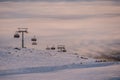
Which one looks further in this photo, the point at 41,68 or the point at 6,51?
the point at 6,51

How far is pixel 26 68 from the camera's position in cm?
3509

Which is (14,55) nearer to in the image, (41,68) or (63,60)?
(63,60)

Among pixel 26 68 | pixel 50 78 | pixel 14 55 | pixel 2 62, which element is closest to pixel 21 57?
pixel 14 55

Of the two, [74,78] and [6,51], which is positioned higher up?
[6,51]

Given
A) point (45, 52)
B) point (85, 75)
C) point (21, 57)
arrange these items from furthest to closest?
point (45, 52), point (21, 57), point (85, 75)

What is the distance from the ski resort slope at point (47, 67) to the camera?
2739 cm

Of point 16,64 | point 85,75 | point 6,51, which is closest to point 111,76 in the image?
point 85,75

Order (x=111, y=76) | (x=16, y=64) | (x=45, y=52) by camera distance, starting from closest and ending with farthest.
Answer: (x=111, y=76) → (x=16, y=64) → (x=45, y=52)

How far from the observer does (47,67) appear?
35.7 metres

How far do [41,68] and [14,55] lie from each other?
9.26 m

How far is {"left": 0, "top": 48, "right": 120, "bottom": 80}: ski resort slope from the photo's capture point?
27392 mm

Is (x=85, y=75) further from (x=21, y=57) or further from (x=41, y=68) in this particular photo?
(x=21, y=57)

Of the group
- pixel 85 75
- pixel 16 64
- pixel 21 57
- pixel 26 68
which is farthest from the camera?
pixel 21 57

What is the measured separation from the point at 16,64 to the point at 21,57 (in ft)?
16.1
